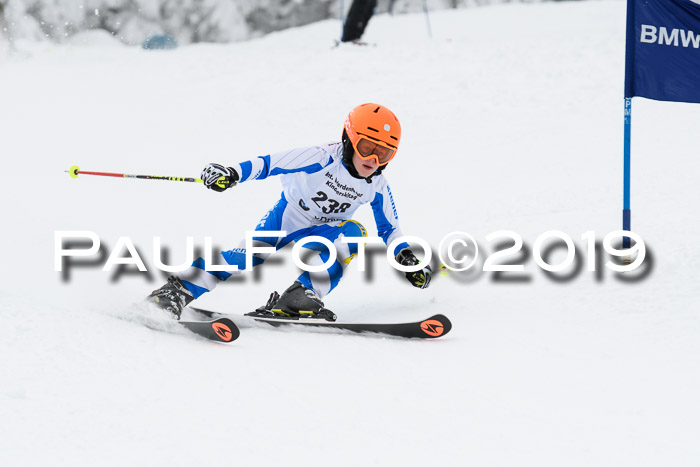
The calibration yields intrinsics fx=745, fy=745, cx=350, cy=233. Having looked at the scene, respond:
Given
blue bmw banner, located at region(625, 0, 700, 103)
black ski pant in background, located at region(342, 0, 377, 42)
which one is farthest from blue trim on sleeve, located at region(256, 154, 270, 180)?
black ski pant in background, located at region(342, 0, 377, 42)

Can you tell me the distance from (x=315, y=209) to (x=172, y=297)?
1.08 metres

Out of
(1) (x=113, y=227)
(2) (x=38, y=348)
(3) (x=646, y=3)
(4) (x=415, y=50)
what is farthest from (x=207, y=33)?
(2) (x=38, y=348)

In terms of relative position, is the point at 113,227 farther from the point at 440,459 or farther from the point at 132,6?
the point at 132,6

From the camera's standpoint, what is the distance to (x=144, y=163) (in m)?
9.97

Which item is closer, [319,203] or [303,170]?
[303,170]

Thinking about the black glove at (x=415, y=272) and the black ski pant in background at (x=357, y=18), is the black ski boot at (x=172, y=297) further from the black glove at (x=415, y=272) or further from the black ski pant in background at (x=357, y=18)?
the black ski pant in background at (x=357, y=18)

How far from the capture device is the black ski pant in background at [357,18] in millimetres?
13977

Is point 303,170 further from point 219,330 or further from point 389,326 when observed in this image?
point 219,330

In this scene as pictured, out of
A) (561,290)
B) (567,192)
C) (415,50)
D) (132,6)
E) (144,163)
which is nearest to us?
(561,290)

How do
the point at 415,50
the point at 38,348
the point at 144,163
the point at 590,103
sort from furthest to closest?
the point at 415,50 < the point at 590,103 < the point at 144,163 < the point at 38,348

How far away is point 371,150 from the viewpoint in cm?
452

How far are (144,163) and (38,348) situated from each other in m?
7.19

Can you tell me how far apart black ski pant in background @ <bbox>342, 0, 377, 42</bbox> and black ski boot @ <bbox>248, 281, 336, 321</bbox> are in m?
10.4

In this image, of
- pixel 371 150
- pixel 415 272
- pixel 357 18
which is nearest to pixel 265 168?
pixel 371 150
